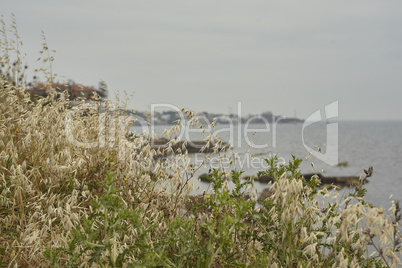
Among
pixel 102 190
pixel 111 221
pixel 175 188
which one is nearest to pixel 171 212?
pixel 175 188

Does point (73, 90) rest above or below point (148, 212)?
above

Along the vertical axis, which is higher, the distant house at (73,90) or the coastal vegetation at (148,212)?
the distant house at (73,90)

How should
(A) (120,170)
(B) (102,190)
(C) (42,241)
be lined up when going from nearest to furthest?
(C) (42,241) < (B) (102,190) < (A) (120,170)

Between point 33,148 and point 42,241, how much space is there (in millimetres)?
1821

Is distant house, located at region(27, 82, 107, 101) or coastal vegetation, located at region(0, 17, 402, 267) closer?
coastal vegetation, located at region(0, 17, 402, 267)

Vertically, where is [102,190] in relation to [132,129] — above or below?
below

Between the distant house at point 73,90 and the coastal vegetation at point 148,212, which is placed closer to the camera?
the coastal vegetation at point 148,212

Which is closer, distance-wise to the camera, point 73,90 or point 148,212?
point 148,212

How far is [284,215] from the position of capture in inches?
116

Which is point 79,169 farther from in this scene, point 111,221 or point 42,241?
point 111,221

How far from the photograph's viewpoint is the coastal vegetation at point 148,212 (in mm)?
2902

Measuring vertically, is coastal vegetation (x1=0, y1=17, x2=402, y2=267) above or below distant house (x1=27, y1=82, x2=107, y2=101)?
below

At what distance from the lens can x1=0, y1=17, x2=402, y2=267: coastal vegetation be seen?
2.90 m

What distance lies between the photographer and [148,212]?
4.61 m
